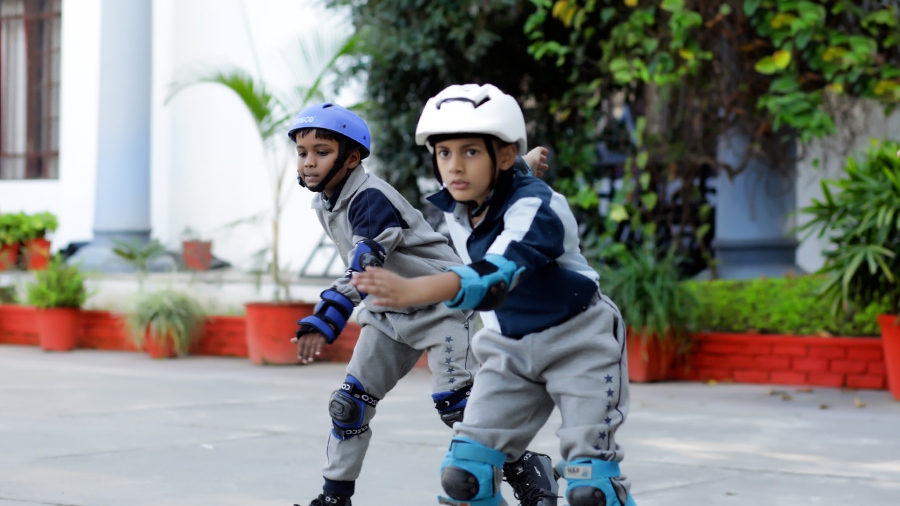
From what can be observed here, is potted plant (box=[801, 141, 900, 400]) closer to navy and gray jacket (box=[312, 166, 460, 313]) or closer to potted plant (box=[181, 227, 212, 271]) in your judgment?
navy and gray jacket (box=[312, 166, 460, 313])

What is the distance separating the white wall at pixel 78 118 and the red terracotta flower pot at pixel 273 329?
6.00 meters

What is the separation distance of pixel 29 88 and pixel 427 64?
27.8 feet

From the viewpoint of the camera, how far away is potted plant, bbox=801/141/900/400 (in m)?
7.00

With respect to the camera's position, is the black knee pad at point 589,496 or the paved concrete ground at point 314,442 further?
the paved concrete ground at point 314,442

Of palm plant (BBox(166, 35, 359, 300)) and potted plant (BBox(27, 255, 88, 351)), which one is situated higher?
palm plant (BBox(166, 35, 359, 300))

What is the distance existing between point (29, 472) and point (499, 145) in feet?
8.99

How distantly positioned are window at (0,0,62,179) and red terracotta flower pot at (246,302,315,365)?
7.26 meters

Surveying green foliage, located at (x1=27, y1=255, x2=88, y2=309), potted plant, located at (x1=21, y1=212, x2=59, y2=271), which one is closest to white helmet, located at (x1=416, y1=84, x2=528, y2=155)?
green foliage, located at (x1=27, y1=255, x2=88, y2=309)

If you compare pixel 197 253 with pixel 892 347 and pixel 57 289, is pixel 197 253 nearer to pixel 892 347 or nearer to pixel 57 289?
pixel 57 289

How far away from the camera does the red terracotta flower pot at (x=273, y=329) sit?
29.5 ft

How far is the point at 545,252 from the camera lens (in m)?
3.12

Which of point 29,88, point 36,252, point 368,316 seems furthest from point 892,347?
point 29,88

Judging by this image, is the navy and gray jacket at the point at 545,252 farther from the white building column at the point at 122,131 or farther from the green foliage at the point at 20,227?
the green foliage at the point at 20,227

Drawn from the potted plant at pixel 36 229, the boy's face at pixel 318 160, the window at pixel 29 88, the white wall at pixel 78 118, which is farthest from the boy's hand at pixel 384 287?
the window at pixel 29 88
